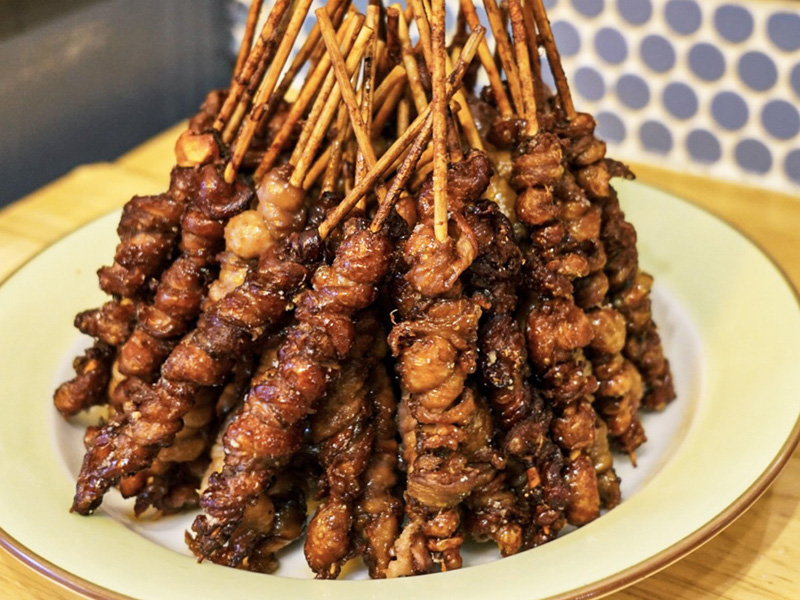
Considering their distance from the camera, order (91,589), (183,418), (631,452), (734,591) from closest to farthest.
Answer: (91,589) < (734,591) < (183,418) < (631,452)

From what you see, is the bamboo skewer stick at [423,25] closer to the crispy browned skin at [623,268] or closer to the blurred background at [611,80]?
the crispy browned skin at [623,268]

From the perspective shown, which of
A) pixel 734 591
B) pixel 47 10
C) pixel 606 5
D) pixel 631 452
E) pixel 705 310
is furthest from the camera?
pixel 606 5

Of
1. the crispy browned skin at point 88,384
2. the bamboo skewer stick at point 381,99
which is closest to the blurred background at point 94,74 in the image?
the crispy browned skin at point 88,384

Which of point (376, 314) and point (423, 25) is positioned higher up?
point (423, 25)

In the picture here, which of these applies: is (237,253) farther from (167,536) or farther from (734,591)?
(734,591)

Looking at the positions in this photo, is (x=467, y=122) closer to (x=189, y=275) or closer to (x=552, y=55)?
(x=552, y=55)

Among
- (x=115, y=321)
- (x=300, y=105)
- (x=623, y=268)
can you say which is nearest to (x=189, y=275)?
(x=115, y=321)

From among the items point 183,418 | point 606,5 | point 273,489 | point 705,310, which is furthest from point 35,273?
point 606,5

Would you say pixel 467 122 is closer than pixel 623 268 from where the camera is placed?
Yes
